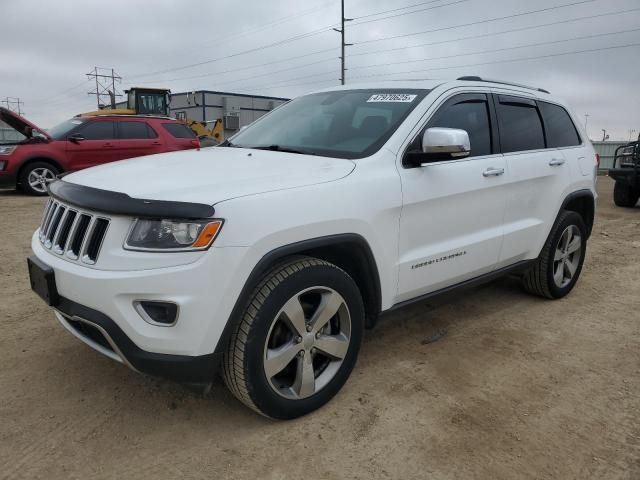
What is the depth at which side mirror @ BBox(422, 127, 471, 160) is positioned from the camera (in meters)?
2.81

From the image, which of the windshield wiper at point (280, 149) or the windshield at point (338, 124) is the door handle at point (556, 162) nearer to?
the windshield at point (338, 124)

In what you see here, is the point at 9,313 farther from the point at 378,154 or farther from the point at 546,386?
the point at 546,386

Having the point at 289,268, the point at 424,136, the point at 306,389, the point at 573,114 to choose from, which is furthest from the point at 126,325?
the point at 573,114

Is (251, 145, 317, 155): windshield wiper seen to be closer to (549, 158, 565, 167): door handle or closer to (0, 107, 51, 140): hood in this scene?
(549, 158, 565, 167): door handle

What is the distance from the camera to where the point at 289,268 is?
2.46 m

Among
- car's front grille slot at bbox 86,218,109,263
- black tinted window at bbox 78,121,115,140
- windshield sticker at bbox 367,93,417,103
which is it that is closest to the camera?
car's front grille slot at bbox 86,218,109,263

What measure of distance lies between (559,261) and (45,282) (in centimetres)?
395

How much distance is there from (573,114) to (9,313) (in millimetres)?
5011

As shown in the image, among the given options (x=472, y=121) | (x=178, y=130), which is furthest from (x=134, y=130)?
(x=472, y=121)

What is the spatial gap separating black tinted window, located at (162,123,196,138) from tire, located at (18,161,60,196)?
7.98ft

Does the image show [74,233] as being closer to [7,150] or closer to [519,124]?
[519,124]

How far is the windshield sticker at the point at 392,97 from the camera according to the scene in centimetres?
326

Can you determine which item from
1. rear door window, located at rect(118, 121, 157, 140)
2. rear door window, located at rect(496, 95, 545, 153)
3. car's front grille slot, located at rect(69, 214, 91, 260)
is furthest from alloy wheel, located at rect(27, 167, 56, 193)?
rear door window, located at rect(496, 95, 545, 153)

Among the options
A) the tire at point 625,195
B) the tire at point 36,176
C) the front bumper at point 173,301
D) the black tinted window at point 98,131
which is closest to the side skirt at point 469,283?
the front bumper at point 173,301
